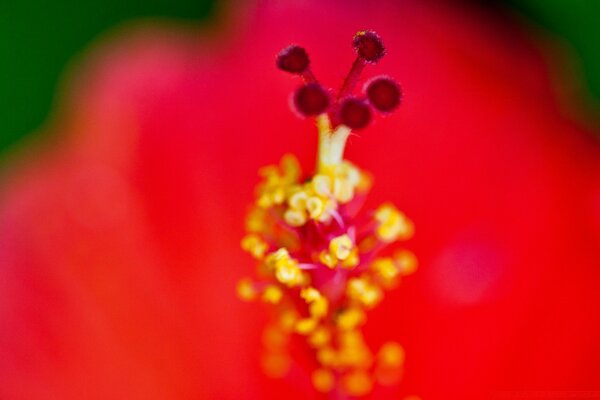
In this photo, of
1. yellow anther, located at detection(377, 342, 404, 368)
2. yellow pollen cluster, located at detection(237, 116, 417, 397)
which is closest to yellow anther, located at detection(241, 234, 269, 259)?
yellow pollen cluster, located at detection(237, 116, 417, 397)

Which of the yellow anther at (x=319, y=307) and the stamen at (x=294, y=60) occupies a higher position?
the stamen at (x=294, y=60)

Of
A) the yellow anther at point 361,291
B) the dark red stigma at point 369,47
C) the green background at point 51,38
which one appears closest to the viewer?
the dark red stigma at point 369,47

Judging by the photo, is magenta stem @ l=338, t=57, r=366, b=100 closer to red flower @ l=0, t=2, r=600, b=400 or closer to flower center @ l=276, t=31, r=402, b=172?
flower center @ l=276, t=31, r=402, b=172

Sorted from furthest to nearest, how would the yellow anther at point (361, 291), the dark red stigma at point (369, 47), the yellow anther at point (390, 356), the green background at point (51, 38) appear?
the green background at point (51, 38), the yellow anther at point (390, 356), the yellow anther at point (361, 291), the dark red stigma at point (369, 47)

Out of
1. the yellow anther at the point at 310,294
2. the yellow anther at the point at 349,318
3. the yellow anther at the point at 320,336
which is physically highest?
the yellow anther at the point at 310,294

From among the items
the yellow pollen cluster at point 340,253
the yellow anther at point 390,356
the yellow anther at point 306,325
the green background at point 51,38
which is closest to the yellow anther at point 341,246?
the yellow pollen cluster at point 340,253

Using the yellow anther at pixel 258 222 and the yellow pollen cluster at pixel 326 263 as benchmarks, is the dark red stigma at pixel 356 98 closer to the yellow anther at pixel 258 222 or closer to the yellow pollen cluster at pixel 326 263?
the yellow pollen cluster at pixel 326 263

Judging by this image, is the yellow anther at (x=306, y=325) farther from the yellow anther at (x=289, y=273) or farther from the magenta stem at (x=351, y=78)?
the magenta stem at (x=351, y=78)

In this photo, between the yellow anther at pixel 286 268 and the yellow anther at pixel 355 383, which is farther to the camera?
the yellow anther at pixel 355 383
